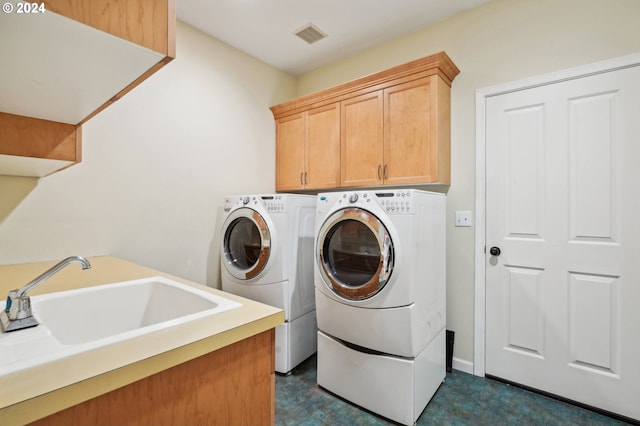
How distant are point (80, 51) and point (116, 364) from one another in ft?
2.18

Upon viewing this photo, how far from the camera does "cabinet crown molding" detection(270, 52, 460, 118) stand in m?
2.16

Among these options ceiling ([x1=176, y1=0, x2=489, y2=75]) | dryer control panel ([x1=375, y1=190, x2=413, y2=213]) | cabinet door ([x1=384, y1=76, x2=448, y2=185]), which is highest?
ceiling ([x1=176, y1=0, x2=489, y2=75])

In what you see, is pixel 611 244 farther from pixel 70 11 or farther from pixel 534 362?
pixel 70 11


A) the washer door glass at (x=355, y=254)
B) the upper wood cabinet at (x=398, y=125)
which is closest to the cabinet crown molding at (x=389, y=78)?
the upper wood cabinet at (x=398, y=125)

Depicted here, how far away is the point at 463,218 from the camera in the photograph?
233 cm

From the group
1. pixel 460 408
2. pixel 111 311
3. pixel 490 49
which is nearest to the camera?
pixel 111 311

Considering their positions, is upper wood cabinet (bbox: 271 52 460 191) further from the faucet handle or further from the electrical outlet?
the faucet handle

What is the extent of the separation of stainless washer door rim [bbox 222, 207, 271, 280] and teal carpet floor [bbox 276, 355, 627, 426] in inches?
32.0

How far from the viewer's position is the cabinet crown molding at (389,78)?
216cm

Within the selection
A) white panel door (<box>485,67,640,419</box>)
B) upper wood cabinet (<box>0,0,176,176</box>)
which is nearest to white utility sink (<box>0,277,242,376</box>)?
upper wood cabinet (<box>0,0,176,176</box>)

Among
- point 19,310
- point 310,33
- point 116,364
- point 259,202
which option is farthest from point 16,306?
point 310,33

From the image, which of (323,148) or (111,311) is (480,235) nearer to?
(323,148)

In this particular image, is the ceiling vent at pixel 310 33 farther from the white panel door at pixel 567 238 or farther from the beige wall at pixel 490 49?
the white panel door at pixel 567 238

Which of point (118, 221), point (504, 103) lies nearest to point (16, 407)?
point (118, 221)
